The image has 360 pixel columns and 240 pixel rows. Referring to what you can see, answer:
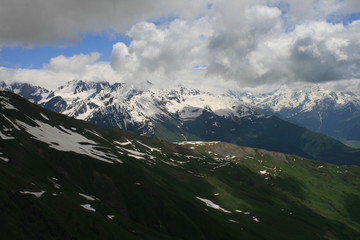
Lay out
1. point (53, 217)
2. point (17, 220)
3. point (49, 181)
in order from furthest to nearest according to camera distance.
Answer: point (49, 181) < point (53, 217) < point (17, 220)

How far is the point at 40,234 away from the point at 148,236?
57.2m

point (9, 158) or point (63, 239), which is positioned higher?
point (9, 158)

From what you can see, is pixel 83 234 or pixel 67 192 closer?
pixel 83 234

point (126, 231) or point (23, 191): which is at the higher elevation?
point (23, 191)

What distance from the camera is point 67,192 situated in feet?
609

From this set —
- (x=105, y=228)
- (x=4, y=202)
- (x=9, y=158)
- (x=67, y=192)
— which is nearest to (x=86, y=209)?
(x=105, y=228)

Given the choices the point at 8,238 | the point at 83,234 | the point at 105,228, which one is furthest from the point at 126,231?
the point at 8,238

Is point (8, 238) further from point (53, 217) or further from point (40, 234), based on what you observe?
point (53, 217)

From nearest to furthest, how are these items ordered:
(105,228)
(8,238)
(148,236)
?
(8,238) < (105,228) < (148,236)

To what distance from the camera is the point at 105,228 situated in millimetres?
155500

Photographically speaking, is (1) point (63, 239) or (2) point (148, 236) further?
(2) point (148, 236)

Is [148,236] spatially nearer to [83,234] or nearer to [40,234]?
[83,234]

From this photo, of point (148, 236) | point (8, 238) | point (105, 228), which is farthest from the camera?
point (148, 236)

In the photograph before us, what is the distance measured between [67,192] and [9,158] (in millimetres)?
39621
